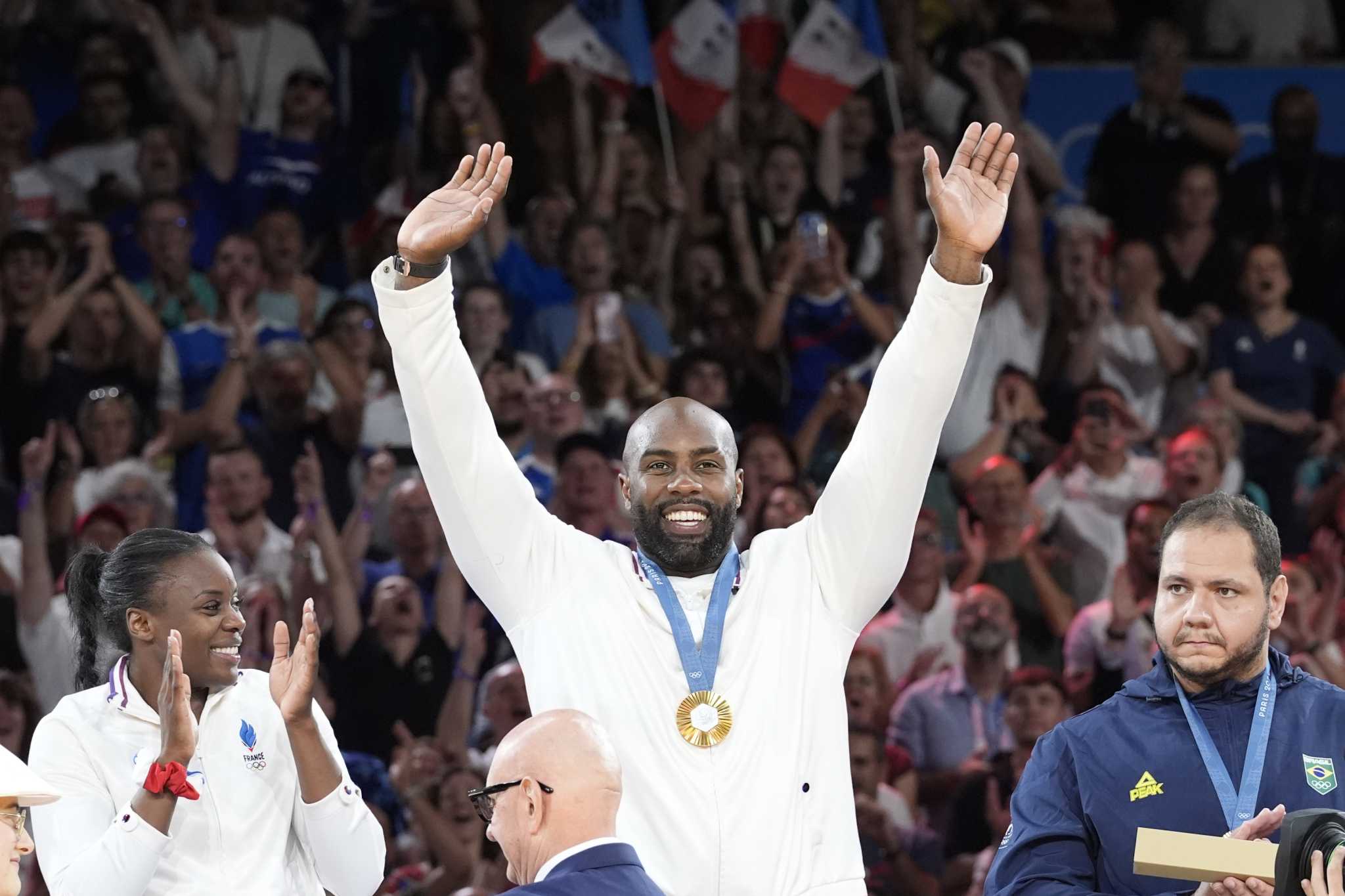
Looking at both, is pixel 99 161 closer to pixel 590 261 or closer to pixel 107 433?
pixel 107 433

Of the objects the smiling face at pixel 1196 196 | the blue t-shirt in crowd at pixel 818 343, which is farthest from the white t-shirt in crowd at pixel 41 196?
the smiling face at pixel 1196 196

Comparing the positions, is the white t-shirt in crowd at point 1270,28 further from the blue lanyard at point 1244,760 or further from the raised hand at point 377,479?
the blue lanyard at point 1244,760

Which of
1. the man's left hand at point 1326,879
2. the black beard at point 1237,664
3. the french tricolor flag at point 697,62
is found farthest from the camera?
the french tricolor flag at point 697,62

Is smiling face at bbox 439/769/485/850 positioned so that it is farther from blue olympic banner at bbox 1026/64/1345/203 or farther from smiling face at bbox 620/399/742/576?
blue olympic banner at bbox 1026/64/1345/203

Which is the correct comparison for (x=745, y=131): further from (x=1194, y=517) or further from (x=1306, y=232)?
(x=1194, y=517)

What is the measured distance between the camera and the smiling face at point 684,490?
4332mm

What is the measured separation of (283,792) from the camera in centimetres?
436

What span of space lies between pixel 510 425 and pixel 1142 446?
2830 millimetres

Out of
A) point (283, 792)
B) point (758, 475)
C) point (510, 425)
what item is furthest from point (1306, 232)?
point (283, 792)

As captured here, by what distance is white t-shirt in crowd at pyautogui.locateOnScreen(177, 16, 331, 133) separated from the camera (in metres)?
9.86

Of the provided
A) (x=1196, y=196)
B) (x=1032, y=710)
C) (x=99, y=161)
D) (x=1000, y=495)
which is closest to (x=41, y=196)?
(x=99, y=161)

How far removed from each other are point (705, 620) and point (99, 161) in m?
6.21

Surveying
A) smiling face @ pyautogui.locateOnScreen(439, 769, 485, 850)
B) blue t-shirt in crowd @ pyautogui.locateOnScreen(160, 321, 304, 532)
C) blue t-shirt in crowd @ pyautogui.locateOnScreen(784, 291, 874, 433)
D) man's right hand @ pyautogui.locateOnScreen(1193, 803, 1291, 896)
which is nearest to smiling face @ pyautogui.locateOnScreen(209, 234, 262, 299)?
blue t-shirt in crowd @ pyautogui.locateOnScreen(160, 321, 304, 532)

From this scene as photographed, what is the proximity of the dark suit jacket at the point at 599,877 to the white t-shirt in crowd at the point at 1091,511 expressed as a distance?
5311mm
